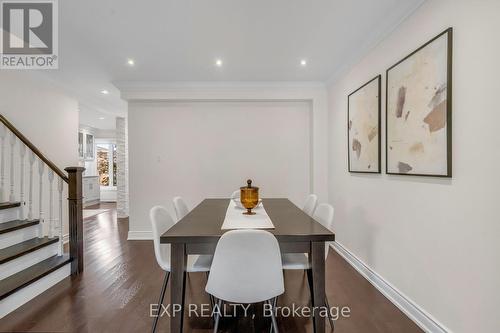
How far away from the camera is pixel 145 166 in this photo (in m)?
4.10

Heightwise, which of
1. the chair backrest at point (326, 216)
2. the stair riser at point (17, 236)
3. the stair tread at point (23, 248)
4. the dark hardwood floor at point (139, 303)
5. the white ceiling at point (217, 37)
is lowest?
the dark hardwood floor at point (139, 303)

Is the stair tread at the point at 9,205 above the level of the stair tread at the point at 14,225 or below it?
above

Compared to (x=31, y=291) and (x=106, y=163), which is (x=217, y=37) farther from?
(x=106, y=163)

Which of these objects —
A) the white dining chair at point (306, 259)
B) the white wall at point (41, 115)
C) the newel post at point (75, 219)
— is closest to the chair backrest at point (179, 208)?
the white dining chair at point (306, 259)

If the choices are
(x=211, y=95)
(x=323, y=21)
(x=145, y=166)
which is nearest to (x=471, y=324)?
(x=323, y=21)

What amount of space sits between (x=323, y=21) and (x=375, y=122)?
1.09 meters

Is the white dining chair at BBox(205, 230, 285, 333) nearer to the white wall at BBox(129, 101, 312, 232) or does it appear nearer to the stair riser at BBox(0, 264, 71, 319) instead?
the stair riser at BBox(0, 264, 71, 319)

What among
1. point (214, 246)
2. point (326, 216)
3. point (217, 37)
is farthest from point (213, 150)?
point (214, 246)

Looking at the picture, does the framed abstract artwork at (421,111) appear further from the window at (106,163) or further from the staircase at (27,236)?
the window at (106,163)

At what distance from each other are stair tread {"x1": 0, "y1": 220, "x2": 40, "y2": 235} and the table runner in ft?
7.16

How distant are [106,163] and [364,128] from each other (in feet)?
27.8

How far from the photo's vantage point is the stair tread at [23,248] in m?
2.24

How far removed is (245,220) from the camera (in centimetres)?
190

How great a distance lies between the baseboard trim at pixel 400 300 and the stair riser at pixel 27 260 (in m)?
3.43
